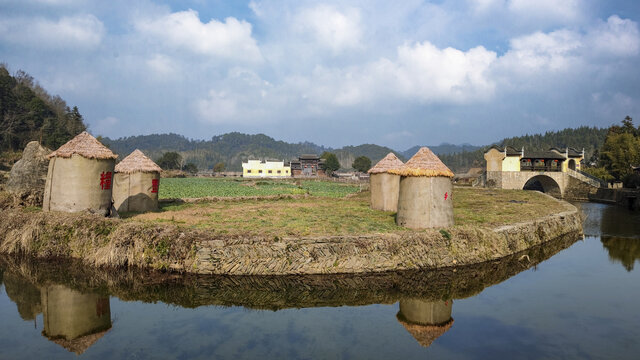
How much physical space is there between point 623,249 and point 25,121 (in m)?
62.6

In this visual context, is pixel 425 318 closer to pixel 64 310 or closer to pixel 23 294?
pixel 64 310

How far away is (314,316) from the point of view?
29.3 feet

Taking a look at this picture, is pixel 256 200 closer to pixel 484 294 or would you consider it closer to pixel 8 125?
pixel 484 294

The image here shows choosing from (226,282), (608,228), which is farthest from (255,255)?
(608,228)

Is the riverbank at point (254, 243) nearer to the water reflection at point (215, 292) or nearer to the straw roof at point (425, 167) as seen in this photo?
the water reflection at point (215, 292)

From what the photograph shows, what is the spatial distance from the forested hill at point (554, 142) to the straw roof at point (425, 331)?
335ft

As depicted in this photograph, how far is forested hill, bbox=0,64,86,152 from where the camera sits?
49.0 m

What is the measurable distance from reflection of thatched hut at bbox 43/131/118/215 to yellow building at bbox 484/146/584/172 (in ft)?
140

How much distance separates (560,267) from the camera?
13.9 meters

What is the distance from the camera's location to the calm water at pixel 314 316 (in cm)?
753

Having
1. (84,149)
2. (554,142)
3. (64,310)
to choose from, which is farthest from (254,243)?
(554,142)

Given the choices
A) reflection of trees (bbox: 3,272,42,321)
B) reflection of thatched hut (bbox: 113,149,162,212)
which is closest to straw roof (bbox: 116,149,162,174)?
reflection of thatched hut (bbox: 113,149,162,212)

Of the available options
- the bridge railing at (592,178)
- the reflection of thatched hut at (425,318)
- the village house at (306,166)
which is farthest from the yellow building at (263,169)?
the reflection of thatched hut at (425,318)

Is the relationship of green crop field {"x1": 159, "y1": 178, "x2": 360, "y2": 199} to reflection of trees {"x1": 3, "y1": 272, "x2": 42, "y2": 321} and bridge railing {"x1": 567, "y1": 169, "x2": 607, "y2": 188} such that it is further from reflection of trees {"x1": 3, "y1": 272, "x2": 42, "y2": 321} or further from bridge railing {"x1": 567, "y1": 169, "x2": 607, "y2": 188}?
bridge railing {"x1": 567, "y1": 169, "x2": 607, "y2": 188}
